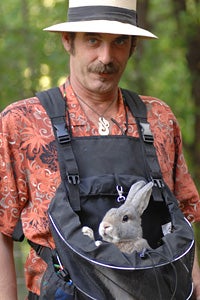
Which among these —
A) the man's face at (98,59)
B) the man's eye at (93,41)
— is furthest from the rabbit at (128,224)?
the man's eye at (93,41)

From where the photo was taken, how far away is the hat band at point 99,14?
137 inches

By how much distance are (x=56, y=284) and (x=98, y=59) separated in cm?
96

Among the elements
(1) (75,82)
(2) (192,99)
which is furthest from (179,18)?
(1) (75,82)

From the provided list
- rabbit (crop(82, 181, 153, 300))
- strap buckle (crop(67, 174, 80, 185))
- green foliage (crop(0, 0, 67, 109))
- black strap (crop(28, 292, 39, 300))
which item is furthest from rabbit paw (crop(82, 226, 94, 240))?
green foliage (crop(0, 0, 67, 109))

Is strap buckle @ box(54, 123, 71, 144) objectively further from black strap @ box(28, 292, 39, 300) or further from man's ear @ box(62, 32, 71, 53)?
black strap @ box(28, 292, 39, 300)

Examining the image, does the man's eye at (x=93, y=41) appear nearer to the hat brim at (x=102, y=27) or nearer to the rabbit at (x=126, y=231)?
the hat brim at (x=102, y=27)

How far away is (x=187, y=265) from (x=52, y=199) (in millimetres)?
592

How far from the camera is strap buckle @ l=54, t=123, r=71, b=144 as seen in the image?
3.30 meters

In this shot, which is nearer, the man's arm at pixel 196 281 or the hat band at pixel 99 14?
the hat band at pixel 99 14

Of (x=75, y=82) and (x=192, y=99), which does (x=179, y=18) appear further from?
(x=75, y=82)

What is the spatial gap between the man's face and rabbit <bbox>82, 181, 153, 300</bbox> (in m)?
0.54

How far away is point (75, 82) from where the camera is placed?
3.55 metres

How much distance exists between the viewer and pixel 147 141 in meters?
3.46

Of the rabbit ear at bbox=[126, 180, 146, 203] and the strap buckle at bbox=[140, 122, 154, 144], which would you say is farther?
the strap buckle at bbox=[140, 122, 154, 144]
